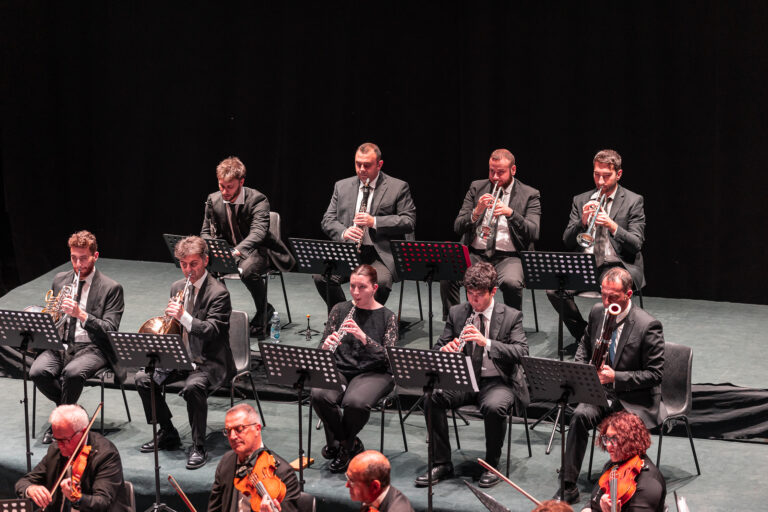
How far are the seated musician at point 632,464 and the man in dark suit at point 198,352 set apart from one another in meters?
2.82

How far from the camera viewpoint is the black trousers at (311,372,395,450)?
6.70m

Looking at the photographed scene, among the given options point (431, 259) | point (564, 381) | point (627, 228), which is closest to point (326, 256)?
point (431, 259)

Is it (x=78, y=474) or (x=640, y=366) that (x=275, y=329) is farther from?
(x=640, y=366)

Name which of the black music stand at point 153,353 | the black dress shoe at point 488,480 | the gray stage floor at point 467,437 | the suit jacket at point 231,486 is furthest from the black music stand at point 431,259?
the suit jacket at point 231,486

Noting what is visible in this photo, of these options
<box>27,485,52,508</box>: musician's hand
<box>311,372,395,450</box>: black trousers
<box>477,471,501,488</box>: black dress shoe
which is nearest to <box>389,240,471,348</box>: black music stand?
<box>311,372,395,450</box>: black trousers

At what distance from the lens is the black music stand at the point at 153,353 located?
21.1 ft

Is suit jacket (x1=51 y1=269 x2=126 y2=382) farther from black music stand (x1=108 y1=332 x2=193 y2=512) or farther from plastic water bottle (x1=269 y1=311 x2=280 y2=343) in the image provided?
plastic water bottle (x1=269 y1=311 x2=280 y2=343)

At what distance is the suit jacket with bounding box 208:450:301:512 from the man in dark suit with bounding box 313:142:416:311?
2.73 meters

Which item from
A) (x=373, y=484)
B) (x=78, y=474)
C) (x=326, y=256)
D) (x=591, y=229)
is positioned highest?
(x=591, y=229)

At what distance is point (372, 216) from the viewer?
8211 mm

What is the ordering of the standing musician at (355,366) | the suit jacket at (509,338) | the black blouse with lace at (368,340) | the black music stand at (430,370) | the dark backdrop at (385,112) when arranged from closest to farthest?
the black music stand at (430,370) → the suit jacket at (509,338) → the standing musician at (355,366) → the black blouse with lace at (368,340) → the dark backdrop at (385,112)

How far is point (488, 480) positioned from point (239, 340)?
6.93 feet

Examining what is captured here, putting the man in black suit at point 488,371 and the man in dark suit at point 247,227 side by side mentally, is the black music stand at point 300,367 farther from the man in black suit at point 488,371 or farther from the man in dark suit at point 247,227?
the man in dark suit at point 247,227

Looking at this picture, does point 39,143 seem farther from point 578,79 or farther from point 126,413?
point 578,79
